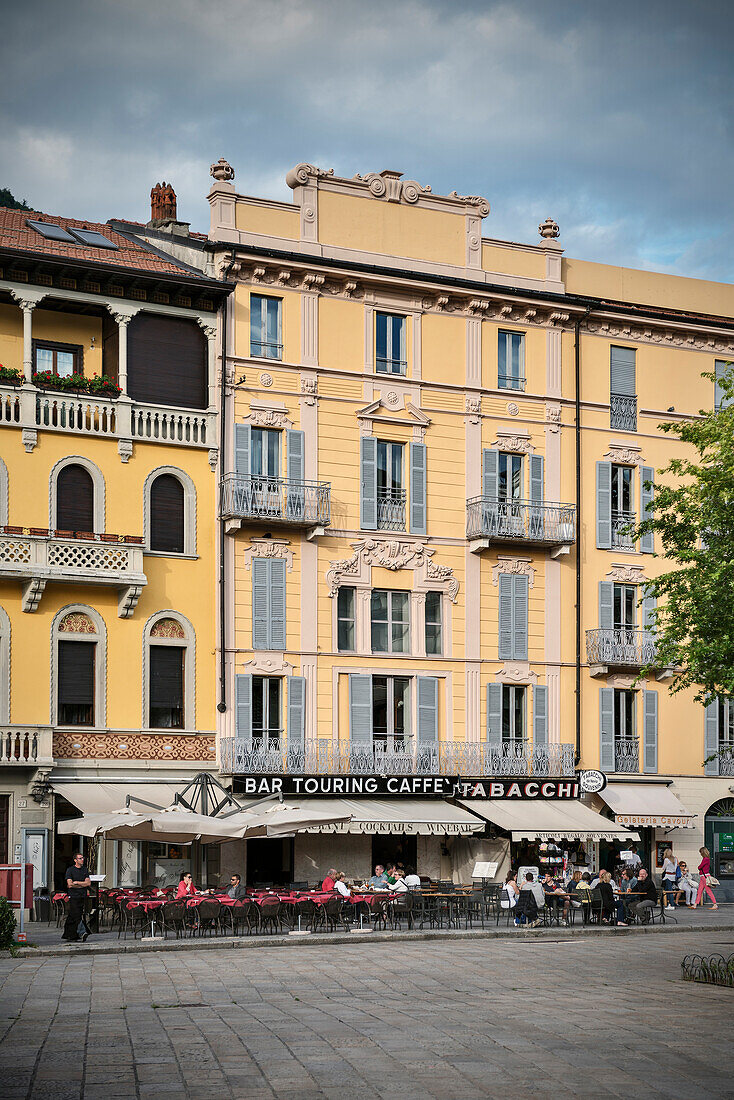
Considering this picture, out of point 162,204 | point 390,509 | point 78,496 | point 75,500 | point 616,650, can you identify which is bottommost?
point 616,650

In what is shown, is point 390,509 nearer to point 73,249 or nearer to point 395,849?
point 395,849

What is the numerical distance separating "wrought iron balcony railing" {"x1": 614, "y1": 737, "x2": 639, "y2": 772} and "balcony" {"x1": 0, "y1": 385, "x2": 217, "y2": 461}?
14311 mm

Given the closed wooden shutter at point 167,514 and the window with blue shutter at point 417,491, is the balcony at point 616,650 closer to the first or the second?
the window with blue shutter at point 417,491

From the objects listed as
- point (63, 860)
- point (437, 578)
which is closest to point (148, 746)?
point (63, 860)

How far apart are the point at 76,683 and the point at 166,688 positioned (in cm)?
234

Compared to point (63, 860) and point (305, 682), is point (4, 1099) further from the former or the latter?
point (305, 682)

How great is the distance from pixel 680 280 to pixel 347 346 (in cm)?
1153

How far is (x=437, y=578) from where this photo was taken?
4166cm

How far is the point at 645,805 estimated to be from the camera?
42438 mm

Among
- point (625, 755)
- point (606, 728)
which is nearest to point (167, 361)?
point (606, 728)

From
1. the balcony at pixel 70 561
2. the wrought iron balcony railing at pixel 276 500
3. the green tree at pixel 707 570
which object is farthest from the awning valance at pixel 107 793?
the green tree at pixel 707 570

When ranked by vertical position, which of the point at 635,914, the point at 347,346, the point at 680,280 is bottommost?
the point at 635,914

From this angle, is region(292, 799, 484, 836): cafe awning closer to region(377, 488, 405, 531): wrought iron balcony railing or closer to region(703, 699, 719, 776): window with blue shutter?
region(377, 488, 405, 531): wrought iron balcony railing

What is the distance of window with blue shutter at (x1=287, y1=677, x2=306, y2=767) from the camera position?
38938 mm
